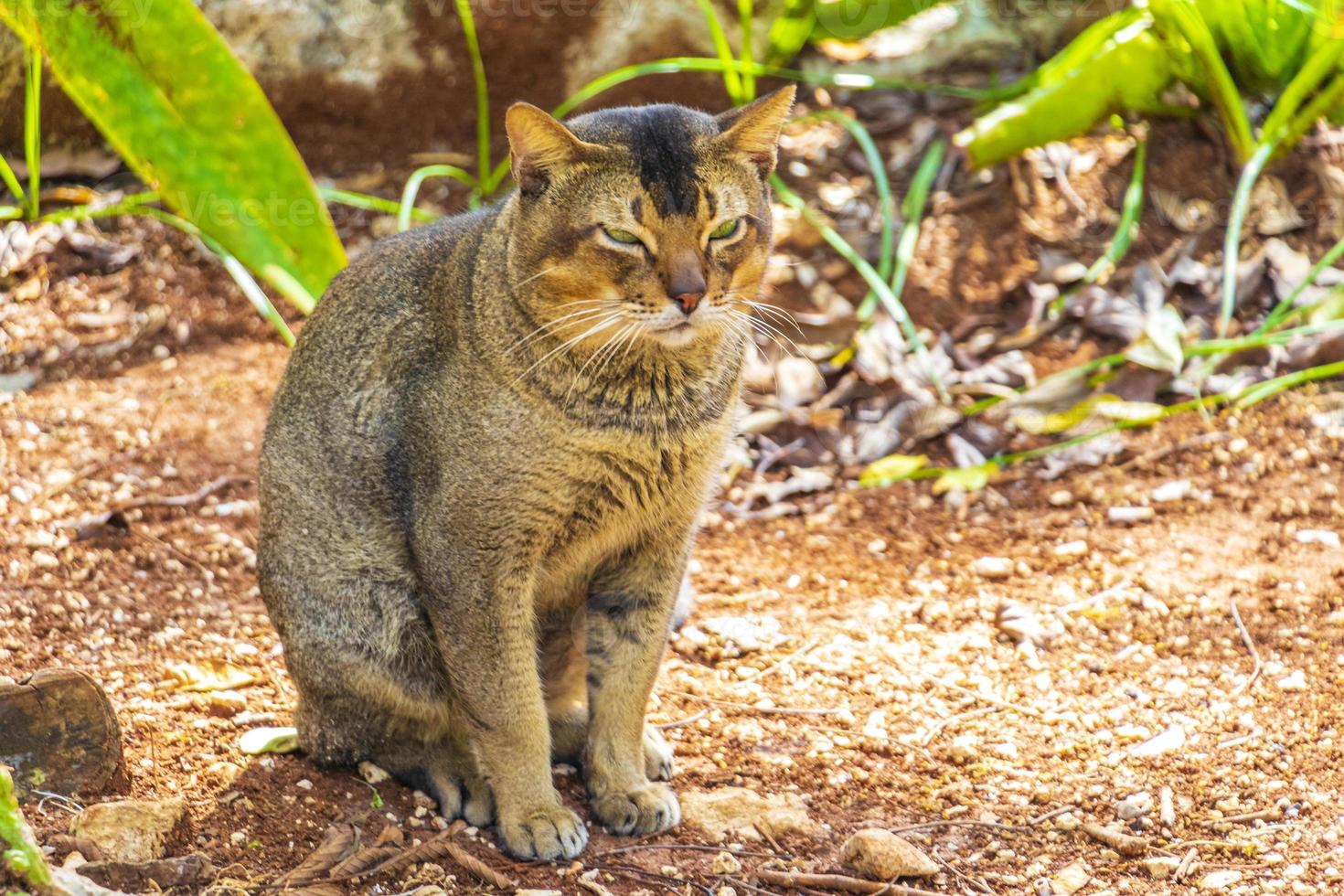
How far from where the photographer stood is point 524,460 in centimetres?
298

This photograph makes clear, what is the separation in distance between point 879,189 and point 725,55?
33.5 inches

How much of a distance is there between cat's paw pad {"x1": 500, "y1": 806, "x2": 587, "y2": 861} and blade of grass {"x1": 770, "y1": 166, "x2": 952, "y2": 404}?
257cm

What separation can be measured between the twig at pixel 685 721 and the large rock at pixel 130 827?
4.25 ft

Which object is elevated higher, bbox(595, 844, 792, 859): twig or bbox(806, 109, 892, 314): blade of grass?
bbox(806, 109, 892, 314): blade of grass

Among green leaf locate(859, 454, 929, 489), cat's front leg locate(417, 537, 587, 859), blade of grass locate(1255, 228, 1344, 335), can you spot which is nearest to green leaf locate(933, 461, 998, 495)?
green leaf locate(859, 454, 929, 489)

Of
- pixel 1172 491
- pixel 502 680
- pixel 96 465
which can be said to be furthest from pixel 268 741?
pixel 1172 491

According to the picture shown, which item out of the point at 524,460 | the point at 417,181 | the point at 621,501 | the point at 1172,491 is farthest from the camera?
the point at 417,181

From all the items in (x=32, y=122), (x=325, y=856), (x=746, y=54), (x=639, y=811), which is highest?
(x=32, y=122)

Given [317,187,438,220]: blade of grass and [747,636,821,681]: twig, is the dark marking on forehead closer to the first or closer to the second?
[747,636,821,681]: twig

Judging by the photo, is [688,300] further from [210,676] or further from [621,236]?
[210,676]

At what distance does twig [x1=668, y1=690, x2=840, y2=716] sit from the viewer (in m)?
3.69

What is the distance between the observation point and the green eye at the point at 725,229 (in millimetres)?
2961

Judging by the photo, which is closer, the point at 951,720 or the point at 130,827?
the point at 130,827

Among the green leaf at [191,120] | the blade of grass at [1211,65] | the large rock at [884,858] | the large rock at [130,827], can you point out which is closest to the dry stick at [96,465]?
the green leaf at [191,120]
